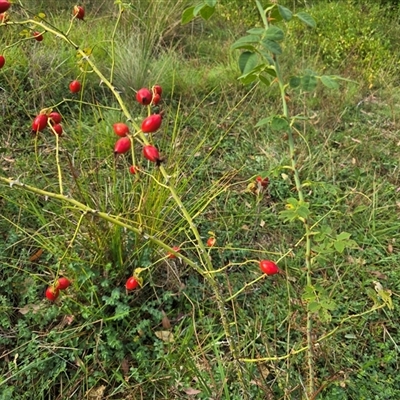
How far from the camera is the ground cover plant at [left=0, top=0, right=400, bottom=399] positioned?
127 cm

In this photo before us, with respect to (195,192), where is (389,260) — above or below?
below

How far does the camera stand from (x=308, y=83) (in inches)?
45.2

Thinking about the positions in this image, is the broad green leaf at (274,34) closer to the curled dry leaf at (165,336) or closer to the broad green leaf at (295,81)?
the broad green leaf at (295,81)

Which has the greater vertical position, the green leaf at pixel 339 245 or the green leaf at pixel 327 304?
the green leaf at pixel 339 245

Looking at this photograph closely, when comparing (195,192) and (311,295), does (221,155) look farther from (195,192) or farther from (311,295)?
(311,295)

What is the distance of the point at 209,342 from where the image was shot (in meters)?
1.78

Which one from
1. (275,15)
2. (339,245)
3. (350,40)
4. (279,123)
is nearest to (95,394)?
(339,245)

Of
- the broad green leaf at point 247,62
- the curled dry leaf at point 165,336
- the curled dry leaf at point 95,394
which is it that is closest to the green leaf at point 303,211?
the broad green leaf at point 247,62

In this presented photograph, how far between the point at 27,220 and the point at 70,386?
2.55 feet

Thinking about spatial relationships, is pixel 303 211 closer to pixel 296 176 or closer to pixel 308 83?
pixel 296 176

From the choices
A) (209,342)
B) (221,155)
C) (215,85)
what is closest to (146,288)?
(209,342)

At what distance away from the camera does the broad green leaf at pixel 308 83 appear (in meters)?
1.14

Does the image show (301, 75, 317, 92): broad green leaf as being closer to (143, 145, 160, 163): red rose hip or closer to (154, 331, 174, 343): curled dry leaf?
(143, 145, 160, 163): red rose hip

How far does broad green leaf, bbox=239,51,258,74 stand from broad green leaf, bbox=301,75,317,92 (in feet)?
0.41
